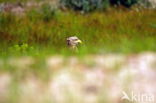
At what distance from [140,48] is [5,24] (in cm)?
800

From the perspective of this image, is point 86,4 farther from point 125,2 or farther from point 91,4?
point 125,2

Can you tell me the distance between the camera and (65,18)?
1519 cm

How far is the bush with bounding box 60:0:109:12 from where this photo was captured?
55.5ft

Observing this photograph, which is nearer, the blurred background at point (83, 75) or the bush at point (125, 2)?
the blurred background at point (83, 75)

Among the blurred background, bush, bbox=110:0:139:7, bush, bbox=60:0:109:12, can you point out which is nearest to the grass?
bush, bbox=60:0:109:12

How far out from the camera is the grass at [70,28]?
37.3 ft

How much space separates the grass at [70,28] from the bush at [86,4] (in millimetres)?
539

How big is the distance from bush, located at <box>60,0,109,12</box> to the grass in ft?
1.77

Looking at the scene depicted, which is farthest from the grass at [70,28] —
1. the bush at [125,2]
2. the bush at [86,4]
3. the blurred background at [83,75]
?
the blurred background at [83,75]

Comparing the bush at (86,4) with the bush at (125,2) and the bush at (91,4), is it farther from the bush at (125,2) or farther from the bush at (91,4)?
the bush at (125,2)

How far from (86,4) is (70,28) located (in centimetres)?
398

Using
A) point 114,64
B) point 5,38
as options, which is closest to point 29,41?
point 5,38

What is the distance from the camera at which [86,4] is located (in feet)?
56.3

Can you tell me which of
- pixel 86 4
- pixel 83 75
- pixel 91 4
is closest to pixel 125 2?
pixel 91 4
